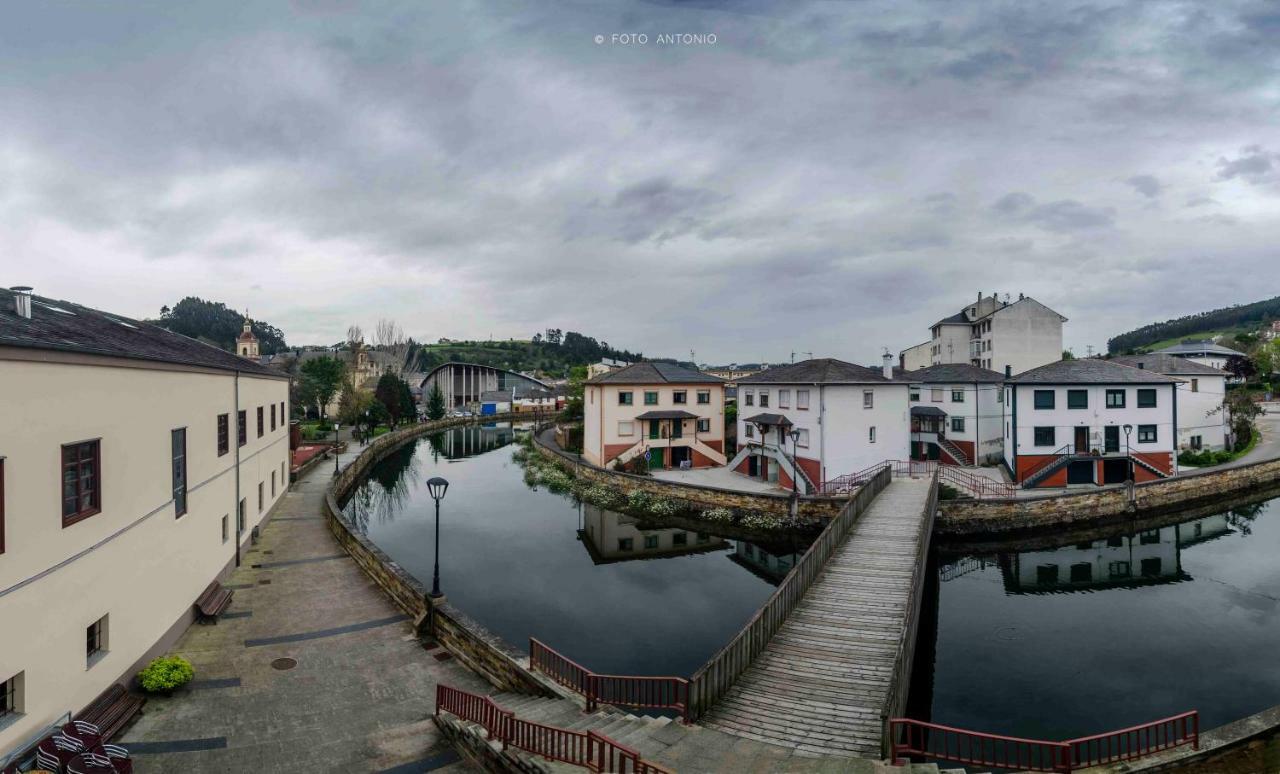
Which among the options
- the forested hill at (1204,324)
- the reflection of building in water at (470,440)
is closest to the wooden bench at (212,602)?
the reflection of building in water at (470,440)

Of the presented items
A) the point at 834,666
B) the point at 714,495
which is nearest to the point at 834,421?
the point at 714,495

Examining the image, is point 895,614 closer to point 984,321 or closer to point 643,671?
point 643,671

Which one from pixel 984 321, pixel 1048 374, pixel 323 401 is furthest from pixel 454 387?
pixel 1048 374

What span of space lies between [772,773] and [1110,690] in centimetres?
1109

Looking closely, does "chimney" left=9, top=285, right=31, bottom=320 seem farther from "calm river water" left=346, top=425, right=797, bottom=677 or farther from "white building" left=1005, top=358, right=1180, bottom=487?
"white building" left=1005, top=358, right=1180, bottom=487

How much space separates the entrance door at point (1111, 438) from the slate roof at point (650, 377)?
851 inches

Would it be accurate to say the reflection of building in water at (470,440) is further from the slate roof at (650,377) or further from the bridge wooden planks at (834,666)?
the bridge wooden planks at (834,666)

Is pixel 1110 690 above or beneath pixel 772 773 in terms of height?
beneath

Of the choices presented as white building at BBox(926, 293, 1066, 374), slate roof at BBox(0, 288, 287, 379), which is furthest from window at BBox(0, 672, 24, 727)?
white building at BBox(926, 293, 1066, 374)

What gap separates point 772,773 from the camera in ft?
24.6

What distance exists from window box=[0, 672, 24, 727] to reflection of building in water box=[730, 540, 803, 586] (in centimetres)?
1883

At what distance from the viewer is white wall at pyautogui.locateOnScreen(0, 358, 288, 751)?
8.01m

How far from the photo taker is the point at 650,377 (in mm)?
40281

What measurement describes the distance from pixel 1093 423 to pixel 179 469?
39.9 m
